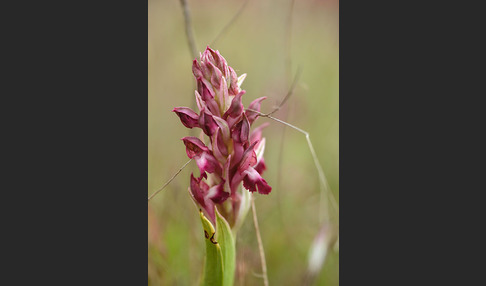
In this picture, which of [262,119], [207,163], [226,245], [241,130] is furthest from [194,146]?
[262,119]

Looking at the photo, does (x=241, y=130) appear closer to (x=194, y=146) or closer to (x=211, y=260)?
(x=194, y=146)

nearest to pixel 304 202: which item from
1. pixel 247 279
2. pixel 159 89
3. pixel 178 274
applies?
pixel 247 279

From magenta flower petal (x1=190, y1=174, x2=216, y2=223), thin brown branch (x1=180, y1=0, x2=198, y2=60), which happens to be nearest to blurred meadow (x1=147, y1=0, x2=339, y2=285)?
thin brown branch (x1=180, y1=0, x2=198, y2=60)

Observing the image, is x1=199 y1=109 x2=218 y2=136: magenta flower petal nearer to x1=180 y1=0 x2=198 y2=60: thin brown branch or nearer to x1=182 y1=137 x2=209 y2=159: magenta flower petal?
x1=182 y1=137 x2=209 y2=159: magenta flower petal

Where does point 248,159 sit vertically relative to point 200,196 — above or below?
above

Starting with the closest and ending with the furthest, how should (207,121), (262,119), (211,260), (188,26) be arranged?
(207,121) → (211,260) → (188,26) → (262,119)
